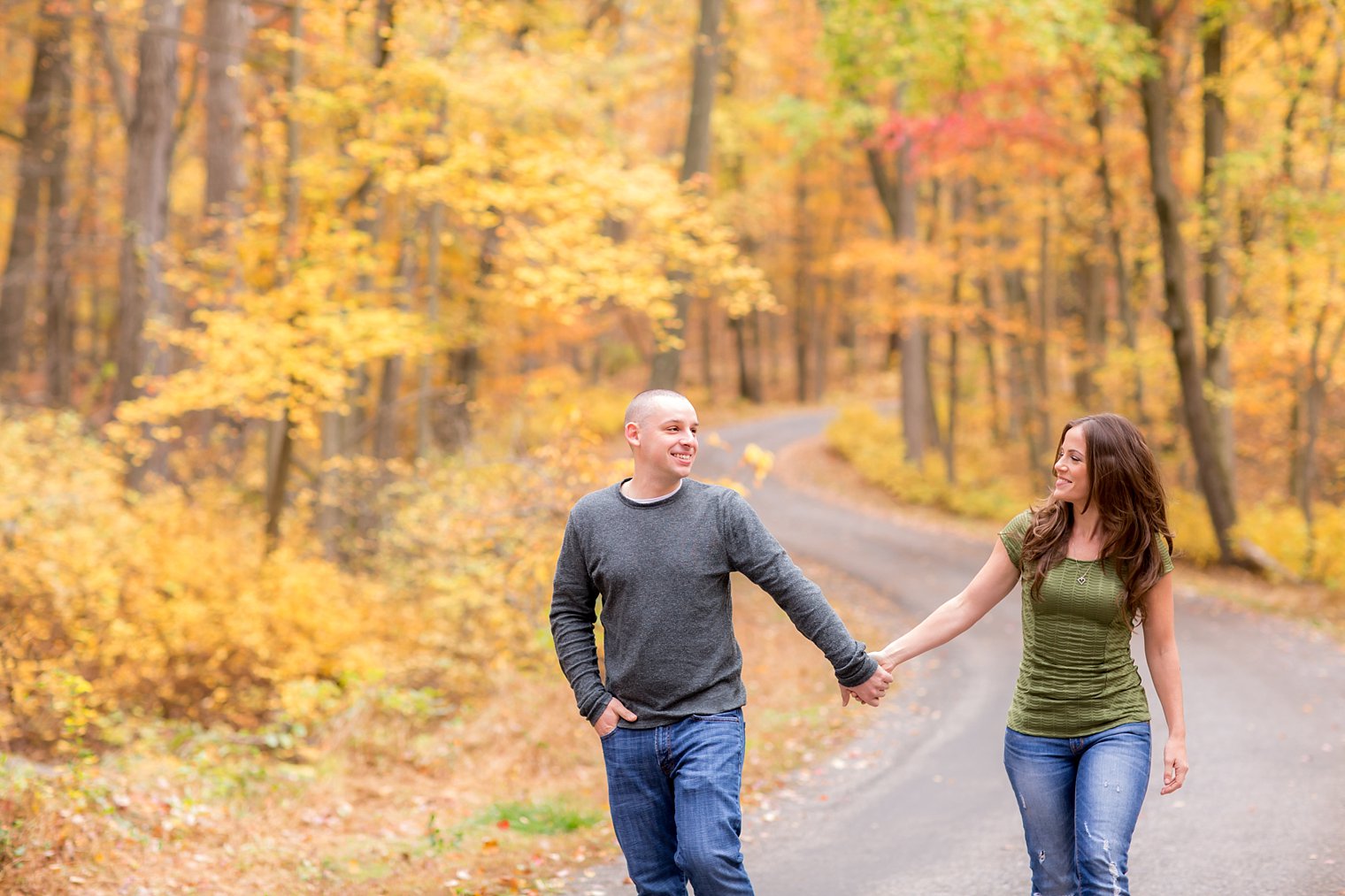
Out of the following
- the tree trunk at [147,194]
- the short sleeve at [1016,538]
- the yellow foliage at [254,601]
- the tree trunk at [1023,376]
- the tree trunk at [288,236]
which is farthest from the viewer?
the tree trunk at [1023,376]

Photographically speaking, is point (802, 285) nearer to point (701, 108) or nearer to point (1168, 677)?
point (701, 108)

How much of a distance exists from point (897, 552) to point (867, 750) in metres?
9.61

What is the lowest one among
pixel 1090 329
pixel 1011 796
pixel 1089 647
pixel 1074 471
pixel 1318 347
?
pixel 1011 796

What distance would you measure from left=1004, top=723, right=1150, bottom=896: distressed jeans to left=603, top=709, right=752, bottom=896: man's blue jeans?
921mm

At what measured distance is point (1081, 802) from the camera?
3.46 meters

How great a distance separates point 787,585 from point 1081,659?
951 millimetres

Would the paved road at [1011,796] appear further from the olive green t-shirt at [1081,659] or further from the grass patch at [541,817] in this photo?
the olive green t-shirt at [1081,659]

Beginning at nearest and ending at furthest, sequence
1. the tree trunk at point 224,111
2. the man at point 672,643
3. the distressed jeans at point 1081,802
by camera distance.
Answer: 1. the distressed jeans at point 1081,802
2. the man at point 672,643
3. the tree trunk at point 224,111

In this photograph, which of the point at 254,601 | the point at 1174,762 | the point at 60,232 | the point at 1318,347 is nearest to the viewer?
the point at 1174,762

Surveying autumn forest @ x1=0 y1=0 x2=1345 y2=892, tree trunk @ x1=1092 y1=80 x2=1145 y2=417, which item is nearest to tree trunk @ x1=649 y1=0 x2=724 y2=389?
autumn forest @ x1=0 y1=0 x2=1345 y2=892

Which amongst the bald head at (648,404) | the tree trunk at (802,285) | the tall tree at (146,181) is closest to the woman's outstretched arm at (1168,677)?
the bald head at (648,404)

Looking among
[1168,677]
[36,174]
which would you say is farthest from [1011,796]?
[36,174]

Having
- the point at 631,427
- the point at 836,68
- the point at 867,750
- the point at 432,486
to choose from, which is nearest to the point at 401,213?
the point at 836,68

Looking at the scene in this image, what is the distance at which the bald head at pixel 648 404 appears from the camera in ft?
11.9
